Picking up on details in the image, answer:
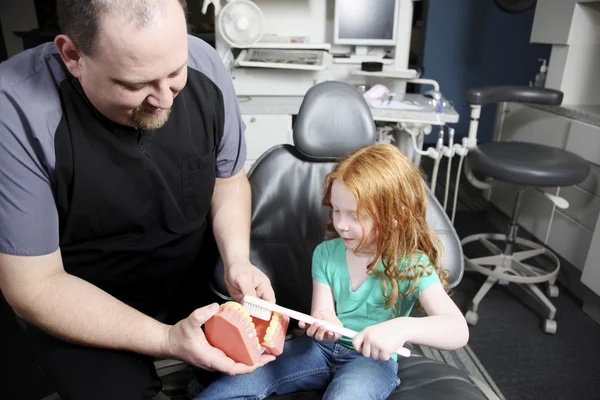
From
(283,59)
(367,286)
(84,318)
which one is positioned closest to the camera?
(84,318)

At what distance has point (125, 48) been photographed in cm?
74

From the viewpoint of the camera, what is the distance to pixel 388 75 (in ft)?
7.57

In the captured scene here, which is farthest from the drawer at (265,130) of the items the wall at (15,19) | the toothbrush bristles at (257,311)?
the wall at (15,19)

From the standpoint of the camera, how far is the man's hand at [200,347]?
79 cm

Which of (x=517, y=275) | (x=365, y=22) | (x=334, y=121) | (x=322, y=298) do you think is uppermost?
(x=365, y=22)

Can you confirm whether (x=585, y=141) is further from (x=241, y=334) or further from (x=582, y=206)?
(x=241, y=334)

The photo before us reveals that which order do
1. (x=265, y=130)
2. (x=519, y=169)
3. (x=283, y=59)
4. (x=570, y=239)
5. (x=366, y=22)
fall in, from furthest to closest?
(x=366, y=22) < (x=283, y=59) < (x=265, y=130) < (x=570, y=239) < (x=519, y=169)

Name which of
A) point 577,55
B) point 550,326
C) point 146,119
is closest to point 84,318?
point 146,119

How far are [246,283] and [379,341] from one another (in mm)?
340

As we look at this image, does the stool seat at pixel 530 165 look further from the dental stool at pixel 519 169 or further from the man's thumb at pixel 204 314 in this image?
the man's thumb at pixel 204 314

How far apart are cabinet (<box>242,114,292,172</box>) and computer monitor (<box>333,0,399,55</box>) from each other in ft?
2.03

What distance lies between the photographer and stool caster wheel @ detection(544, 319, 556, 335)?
186cm

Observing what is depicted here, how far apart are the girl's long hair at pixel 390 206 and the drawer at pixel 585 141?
4.54 feet

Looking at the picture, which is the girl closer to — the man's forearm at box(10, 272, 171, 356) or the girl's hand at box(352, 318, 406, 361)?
the girl's hand at box(352, 318, 406, 361)
